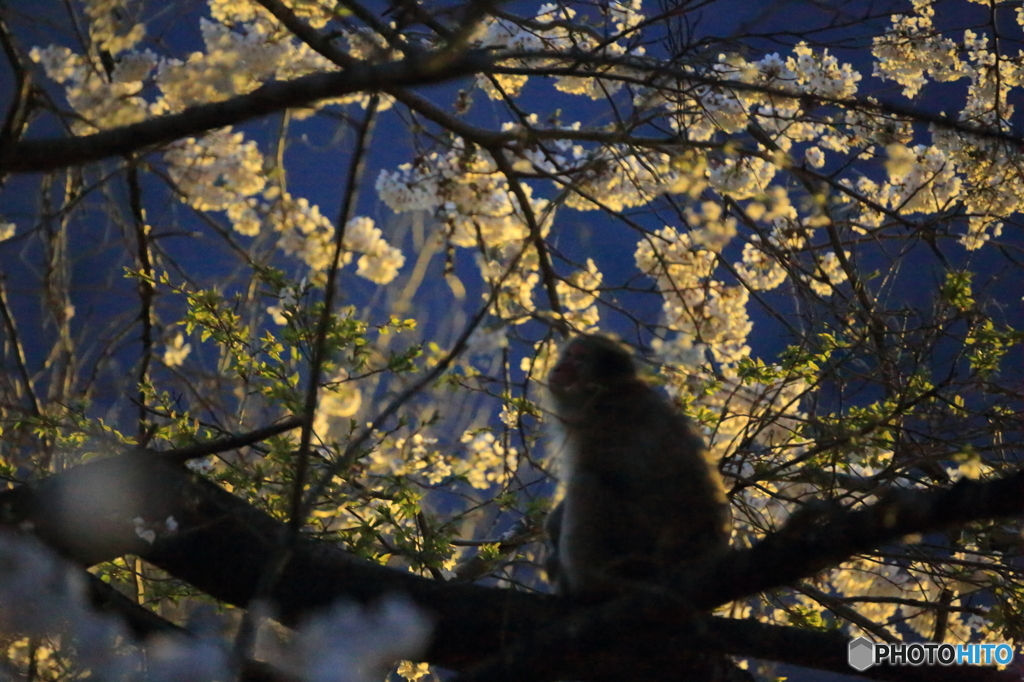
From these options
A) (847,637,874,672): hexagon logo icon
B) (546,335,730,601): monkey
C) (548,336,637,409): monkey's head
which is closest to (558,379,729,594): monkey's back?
(546,335,730,601): monkey

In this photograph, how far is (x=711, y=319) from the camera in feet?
13.0

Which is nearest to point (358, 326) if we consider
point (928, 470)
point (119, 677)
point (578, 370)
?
point (578, 370)

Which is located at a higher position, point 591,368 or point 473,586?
point 591,368

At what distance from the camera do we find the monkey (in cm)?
250

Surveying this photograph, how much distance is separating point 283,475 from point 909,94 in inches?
166

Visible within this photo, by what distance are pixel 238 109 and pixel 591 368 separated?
1684 millimetres

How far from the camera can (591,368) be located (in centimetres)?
300

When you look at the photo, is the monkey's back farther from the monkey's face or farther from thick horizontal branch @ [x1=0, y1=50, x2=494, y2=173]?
thick horizontal branch @ [x1=0, y1=50, x2=494, y2=173]

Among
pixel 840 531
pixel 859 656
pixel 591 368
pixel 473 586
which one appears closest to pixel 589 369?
pixel 591 368

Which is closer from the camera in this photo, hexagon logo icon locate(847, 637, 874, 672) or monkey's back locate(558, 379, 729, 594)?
hexagon logo icon locate(847, 637, 874, 672)

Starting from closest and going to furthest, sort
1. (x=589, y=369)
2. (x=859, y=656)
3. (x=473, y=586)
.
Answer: (x=859, y=656) → (x=473, y=586) → (x=589, y=369)

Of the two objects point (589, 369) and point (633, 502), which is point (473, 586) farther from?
point (589, 369)

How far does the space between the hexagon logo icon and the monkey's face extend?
120 centimetres

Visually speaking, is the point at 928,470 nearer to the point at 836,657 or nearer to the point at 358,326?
the point at 836,657
